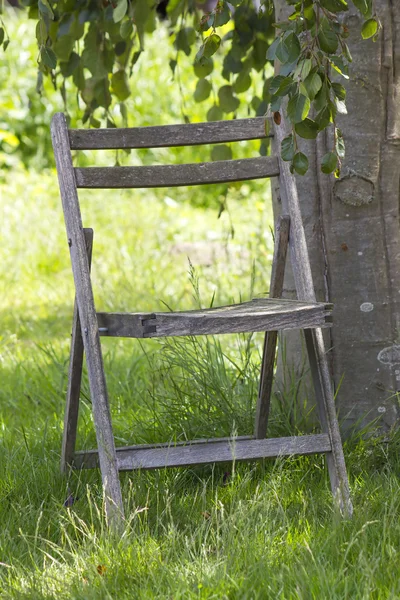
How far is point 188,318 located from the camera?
6.07ft

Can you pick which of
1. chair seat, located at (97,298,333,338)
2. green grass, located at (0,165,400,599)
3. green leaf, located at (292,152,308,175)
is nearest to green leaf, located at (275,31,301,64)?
green leaf, located at (292,152,308,175)

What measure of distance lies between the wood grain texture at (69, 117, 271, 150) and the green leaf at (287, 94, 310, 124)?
22.4 inches

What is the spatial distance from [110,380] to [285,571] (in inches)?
73.1

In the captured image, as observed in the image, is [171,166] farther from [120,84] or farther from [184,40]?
[184,40]

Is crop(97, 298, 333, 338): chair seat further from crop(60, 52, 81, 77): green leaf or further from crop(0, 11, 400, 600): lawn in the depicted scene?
crop(60, 52, 81, 77): green leaf

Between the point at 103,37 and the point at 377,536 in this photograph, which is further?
the point at 103,37

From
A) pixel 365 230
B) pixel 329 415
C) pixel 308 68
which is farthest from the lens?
pixel 365 230

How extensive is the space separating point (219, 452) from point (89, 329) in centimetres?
43

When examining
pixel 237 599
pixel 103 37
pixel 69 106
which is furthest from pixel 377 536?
pixel 69 106

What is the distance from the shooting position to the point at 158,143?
7.52 feet

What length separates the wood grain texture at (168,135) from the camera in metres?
2.22

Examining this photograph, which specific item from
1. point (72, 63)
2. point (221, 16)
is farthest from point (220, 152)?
point (221, 16)

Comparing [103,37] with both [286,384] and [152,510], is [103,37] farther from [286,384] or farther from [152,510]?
[152,510]

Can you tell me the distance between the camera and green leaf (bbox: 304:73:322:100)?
5.68ft
